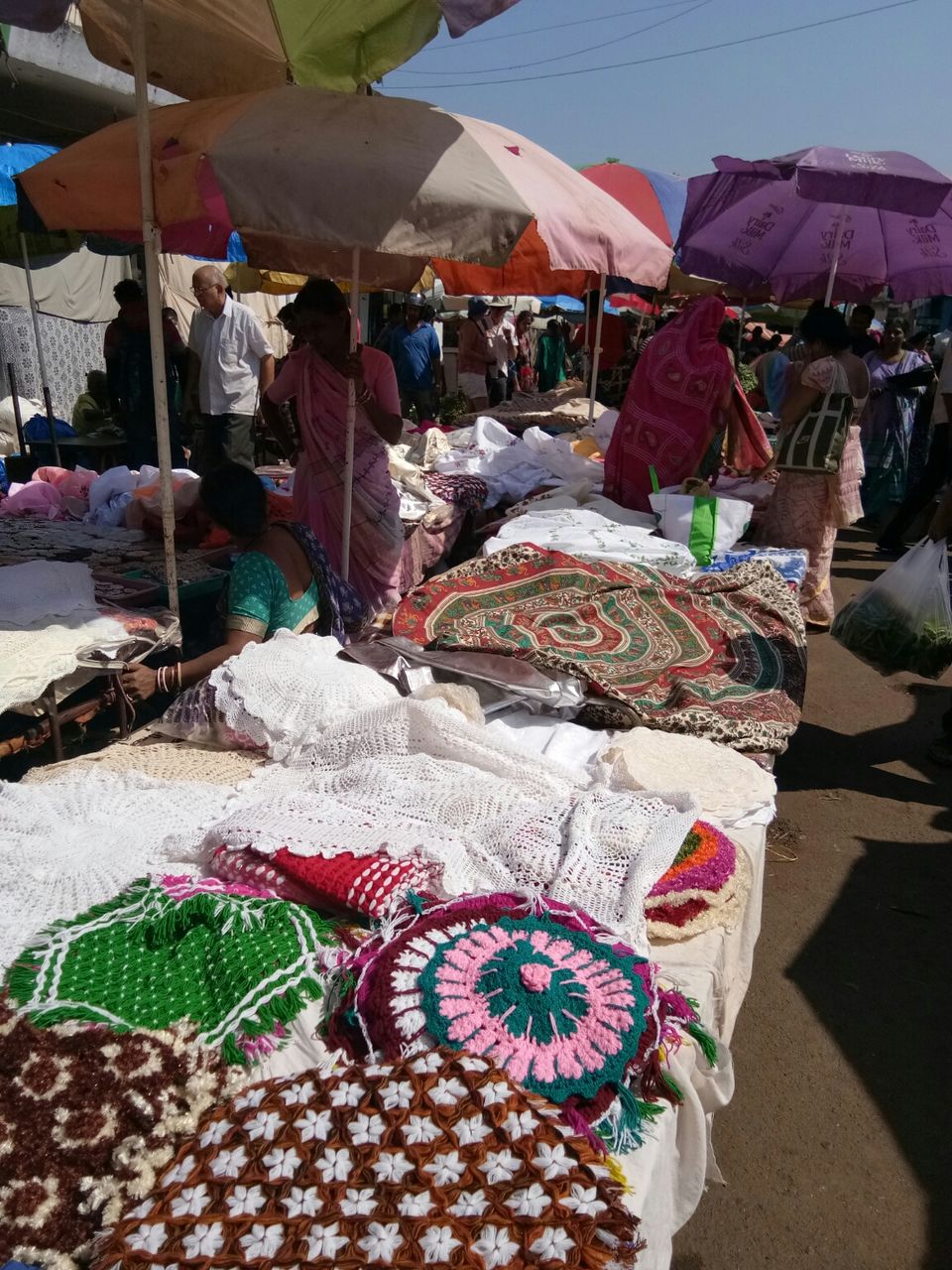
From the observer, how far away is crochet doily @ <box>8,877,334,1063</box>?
54.1 inches

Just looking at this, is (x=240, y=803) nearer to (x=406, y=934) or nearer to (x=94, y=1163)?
(x=406, y=934)

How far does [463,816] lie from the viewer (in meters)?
1.90

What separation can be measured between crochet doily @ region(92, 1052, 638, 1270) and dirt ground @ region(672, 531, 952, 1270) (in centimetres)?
104

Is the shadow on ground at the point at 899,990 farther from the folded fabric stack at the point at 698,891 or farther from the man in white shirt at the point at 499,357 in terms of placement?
the man in white shirt at the point at 499,357

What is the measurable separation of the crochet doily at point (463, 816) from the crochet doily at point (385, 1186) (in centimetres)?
52

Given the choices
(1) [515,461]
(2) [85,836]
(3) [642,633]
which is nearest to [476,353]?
(1) [515,461]

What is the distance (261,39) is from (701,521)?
9.35ft

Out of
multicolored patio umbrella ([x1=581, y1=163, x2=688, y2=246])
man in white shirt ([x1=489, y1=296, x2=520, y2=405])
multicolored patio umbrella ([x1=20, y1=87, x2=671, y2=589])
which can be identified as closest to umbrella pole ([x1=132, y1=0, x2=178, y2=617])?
multicolored patio umbrella ([x1=20, y1=87, x2=671, y2=589])

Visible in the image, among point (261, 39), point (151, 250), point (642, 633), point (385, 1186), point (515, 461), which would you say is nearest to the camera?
point (385, 1186)

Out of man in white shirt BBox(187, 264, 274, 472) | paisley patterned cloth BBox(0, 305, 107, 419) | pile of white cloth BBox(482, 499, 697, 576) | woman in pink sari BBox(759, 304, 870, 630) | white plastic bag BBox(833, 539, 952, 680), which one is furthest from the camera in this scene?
paisley patterned cloth BBox(0, 305, 107, 419)

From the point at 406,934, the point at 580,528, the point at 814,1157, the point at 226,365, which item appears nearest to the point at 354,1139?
the point at 406,934

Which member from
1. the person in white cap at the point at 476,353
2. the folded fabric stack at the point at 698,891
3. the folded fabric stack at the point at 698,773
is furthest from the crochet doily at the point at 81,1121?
the person in white cap at the point at 476,353

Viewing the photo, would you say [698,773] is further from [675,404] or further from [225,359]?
[225,359]

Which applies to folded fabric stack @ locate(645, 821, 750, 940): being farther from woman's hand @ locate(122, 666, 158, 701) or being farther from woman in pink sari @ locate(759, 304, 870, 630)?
woman in pink sari @ locate(759, 304, 870, 630)
